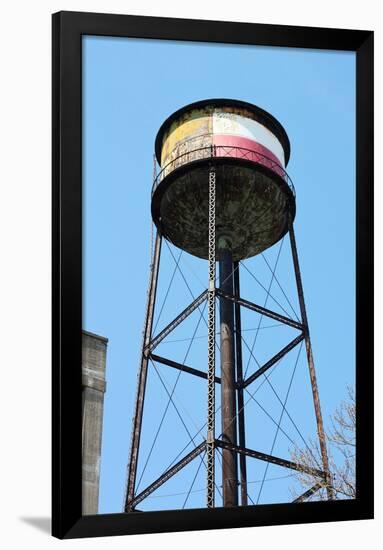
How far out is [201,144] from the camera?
17.8m

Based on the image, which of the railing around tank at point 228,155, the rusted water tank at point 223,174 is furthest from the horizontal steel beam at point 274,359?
the railing around tank at point 228,155

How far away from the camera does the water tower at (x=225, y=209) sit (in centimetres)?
1709

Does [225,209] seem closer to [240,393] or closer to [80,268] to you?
[240,393]

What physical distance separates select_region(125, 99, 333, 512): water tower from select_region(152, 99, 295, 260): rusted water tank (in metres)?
0.01

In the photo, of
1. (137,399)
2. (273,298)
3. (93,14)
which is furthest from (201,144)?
(93,14)

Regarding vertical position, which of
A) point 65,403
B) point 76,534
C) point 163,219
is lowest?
point 76,534

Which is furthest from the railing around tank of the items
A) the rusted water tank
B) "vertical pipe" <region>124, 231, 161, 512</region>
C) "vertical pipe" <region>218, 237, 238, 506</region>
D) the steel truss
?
"vertical pipe" <region>218, 237, 238, 506</region>

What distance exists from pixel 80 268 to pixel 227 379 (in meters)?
5.80

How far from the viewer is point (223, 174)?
1781 centimetres

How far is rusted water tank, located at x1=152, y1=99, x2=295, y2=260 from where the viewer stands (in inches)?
683

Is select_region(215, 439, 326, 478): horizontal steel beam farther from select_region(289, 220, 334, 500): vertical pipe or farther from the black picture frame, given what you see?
the black picture frame

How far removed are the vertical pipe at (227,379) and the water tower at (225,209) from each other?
0.5 inches

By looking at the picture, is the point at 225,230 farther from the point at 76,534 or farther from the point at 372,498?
the point at 76,534

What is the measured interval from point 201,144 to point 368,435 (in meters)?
5.13
